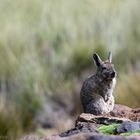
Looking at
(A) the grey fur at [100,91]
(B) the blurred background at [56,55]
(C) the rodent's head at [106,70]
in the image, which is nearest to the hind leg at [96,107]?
(A) the grey fur at [100,91]

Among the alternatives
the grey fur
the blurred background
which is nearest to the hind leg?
the grey fur

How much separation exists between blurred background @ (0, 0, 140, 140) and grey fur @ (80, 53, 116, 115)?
19.0 feet

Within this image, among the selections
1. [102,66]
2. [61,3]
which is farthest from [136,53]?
[102,66]

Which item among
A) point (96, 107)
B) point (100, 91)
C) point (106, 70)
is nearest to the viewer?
point (96, 107)

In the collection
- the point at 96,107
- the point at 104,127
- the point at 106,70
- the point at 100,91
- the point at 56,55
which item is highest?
the point at 56,55

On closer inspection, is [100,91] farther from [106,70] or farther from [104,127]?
[104,127]

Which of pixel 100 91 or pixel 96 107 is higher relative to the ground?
pixel 100 91

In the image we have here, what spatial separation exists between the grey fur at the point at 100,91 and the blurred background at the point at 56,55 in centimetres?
579

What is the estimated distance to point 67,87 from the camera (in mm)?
20516

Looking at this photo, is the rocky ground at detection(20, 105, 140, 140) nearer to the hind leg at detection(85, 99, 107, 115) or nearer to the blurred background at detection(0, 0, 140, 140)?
the hind leg at detection(85, 99, 107, 115)

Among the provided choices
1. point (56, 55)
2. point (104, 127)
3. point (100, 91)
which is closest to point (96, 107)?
point (100, 91)

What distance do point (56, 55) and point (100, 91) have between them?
1229 centimetres

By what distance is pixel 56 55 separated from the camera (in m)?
23.0

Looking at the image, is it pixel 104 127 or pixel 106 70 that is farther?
pixel 106 70
